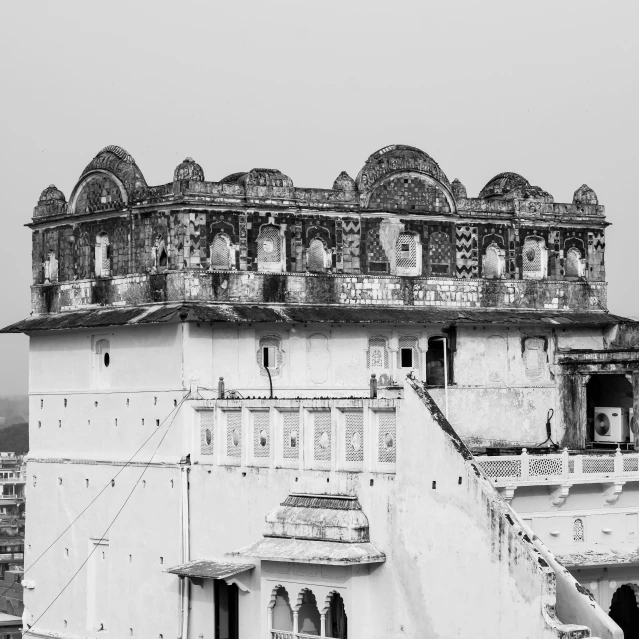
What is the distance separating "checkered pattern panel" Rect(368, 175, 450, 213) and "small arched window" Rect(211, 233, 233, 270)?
4.69 metres

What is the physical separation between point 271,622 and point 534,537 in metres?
7.72

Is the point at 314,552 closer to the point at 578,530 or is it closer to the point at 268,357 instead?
the point at 578,530

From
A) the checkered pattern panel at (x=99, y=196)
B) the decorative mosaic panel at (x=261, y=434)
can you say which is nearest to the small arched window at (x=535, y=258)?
the checkered pattern panel at (x=99, y=196)

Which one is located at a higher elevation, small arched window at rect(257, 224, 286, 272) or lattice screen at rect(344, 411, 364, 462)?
small arched window at rect(257, 224, 286, 272)

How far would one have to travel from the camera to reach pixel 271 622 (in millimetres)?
42875

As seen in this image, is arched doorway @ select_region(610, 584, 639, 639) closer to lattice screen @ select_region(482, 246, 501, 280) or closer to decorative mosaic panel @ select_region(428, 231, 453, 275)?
lattice screen @ select_region(482, 246, 501, 280)

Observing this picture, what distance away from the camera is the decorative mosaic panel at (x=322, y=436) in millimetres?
42875

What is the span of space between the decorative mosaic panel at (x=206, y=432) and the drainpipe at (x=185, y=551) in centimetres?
73

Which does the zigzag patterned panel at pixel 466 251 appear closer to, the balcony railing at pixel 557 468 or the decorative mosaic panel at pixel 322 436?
the balcony railing at pixel 557 468

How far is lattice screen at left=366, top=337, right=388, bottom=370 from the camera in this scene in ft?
168

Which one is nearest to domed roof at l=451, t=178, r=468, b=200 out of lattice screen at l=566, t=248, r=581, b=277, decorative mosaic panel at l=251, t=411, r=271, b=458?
lattice screen at l=566, t=248, r=581, b=277

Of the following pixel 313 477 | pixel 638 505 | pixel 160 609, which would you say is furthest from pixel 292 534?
pixel 638 505

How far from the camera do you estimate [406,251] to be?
173 ft

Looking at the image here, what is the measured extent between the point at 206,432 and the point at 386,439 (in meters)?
7.24
